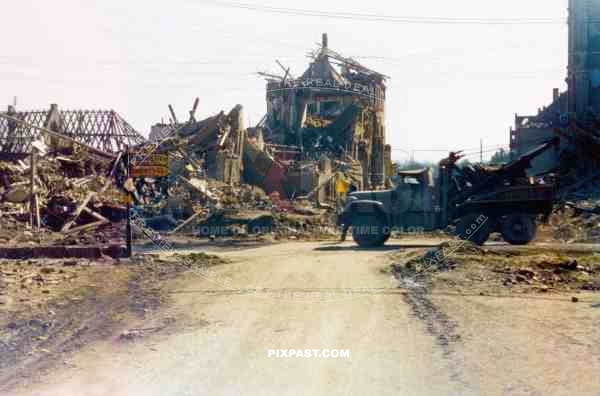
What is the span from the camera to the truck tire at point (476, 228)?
18.9 meters

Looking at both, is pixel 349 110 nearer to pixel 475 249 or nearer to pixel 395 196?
pixel 395 196

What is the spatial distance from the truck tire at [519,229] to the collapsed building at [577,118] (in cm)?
853

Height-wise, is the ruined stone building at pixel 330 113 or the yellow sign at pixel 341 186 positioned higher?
the ruined stone building at pixel 330 113

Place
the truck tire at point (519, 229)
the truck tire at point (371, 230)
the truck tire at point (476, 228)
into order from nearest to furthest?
the truck tire at point (519, 229) → the truck tire at point (476, 228) → the truck tire at point (371, 230)

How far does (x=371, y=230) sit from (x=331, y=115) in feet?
95.9

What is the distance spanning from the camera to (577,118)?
1171 inches

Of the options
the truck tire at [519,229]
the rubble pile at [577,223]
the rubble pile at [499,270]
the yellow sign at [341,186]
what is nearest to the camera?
the rubble pile at [499,270]

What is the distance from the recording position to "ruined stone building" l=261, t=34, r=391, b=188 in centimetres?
4556

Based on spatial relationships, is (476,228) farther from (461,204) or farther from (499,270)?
(499,270)

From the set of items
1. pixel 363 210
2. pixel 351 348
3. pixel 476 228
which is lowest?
pixel 351 348

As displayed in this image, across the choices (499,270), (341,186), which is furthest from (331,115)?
(499,270)

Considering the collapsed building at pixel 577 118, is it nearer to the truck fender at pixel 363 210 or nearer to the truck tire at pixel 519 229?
the truck tire at pixel 519 229

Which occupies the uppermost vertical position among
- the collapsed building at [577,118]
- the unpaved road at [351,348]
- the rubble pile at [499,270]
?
the collapsed building at [577,118]

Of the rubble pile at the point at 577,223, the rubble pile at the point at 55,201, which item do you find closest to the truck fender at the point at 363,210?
the rubble pile at the point at 577,223
